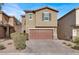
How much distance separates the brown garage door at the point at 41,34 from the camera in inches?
777

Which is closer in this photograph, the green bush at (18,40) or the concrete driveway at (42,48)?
the concrete driveway at (42,48)

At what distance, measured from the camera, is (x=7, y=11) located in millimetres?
18906

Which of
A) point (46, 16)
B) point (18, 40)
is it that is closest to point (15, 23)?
point (18, 40)

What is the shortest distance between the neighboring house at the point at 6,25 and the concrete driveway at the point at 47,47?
6.26 feet

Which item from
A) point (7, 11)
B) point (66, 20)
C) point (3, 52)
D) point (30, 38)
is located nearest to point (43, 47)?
point (30, 38)

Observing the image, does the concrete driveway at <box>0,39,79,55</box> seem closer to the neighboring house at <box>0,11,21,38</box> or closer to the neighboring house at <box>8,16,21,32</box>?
the neighboring house at <box>0,11,21,38</box>

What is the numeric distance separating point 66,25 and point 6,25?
22.6 feet

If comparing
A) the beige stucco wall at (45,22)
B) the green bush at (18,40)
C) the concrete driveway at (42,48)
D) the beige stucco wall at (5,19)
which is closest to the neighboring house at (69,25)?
the beige stucco wall at (45,22)

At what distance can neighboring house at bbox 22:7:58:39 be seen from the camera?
65.6 ft

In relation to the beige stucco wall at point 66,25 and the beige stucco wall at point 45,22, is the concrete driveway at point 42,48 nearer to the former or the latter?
the beige stucco wall at point 66,25

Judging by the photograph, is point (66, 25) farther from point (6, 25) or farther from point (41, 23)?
point (6, 25)

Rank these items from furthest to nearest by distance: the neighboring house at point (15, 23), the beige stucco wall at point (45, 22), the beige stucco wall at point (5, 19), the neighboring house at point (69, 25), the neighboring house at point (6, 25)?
the beige stucco wall at point (45, 22)
the neighboring house at point (69, 25)
the beige stucco wall at point (5, 19)
the neighboring house at point (15, 23)
the neighboring house at point (6, 25)

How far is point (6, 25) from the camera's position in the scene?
18.8 metres
